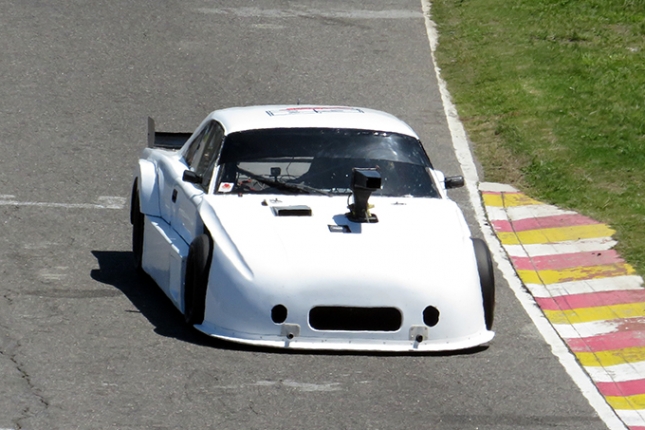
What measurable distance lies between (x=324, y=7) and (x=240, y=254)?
48.0ft

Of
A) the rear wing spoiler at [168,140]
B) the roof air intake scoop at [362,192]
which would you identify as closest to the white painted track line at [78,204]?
the rear wing spoiler at [168,140]

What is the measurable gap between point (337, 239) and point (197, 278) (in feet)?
2.96

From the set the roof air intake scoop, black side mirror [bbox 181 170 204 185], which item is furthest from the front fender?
the roof air intake scoop

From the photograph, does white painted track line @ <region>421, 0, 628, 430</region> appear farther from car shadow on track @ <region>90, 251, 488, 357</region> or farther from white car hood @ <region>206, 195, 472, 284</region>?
white car hood @ <region>206, 195, 472, 284</region>

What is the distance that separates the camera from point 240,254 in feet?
25.2

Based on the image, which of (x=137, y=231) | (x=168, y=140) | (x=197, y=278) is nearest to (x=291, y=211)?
(x=197, y=278)

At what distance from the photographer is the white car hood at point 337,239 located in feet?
24.8

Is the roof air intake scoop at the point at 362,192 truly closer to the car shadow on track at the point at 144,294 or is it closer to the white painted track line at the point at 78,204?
the car shadow on track at the point at 144,294

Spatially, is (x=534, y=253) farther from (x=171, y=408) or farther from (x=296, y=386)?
(x=171, y=408)

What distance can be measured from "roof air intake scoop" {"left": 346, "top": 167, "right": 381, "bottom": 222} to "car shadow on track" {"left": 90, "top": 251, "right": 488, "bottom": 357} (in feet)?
3.05

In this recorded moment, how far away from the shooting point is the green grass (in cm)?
1313

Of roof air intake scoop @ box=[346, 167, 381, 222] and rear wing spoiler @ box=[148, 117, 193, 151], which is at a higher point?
roof air intake scoop @ box=[346, 167, 381, 222]

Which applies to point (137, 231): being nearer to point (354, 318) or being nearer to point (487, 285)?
point (354, 318)

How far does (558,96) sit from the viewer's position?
54.1 ft
